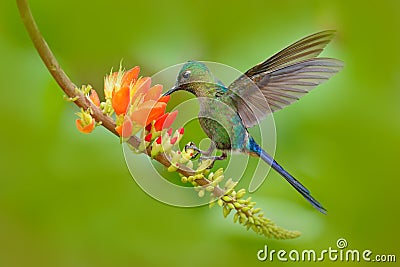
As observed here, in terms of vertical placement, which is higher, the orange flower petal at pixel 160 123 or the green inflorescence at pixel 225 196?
the orange flower petal at pixel 160 123

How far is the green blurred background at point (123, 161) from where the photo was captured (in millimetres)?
1225

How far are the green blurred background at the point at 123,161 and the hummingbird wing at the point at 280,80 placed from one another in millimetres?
358

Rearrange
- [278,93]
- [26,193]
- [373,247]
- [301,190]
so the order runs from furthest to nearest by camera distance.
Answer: [373,247]
[26,193]
[278,93]
[301,190]

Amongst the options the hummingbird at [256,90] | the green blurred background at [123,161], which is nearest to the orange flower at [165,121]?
the hummingbird at [256,90]

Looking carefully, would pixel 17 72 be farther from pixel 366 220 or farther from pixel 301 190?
pixel 366 220

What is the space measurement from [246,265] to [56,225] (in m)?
0.45

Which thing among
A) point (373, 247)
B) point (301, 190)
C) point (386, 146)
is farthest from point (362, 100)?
point (301, 190)

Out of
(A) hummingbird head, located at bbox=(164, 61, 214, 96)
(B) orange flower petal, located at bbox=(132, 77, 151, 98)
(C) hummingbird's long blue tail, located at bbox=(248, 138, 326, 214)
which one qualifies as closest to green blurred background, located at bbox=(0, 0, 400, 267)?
(C) hummingbird's long blue tail, located at bbox=(248, 138, 326, 214)

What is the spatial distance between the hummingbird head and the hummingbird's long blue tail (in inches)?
5.7

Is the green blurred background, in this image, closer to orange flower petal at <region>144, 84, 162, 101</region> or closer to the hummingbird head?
the hummingbird head

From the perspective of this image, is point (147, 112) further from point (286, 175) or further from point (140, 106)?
point (286, 175)

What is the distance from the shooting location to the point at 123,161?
127cm

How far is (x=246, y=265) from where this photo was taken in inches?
50.6

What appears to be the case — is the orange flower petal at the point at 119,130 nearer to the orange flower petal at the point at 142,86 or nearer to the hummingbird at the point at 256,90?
the orange flower petal at the point at 142,86
